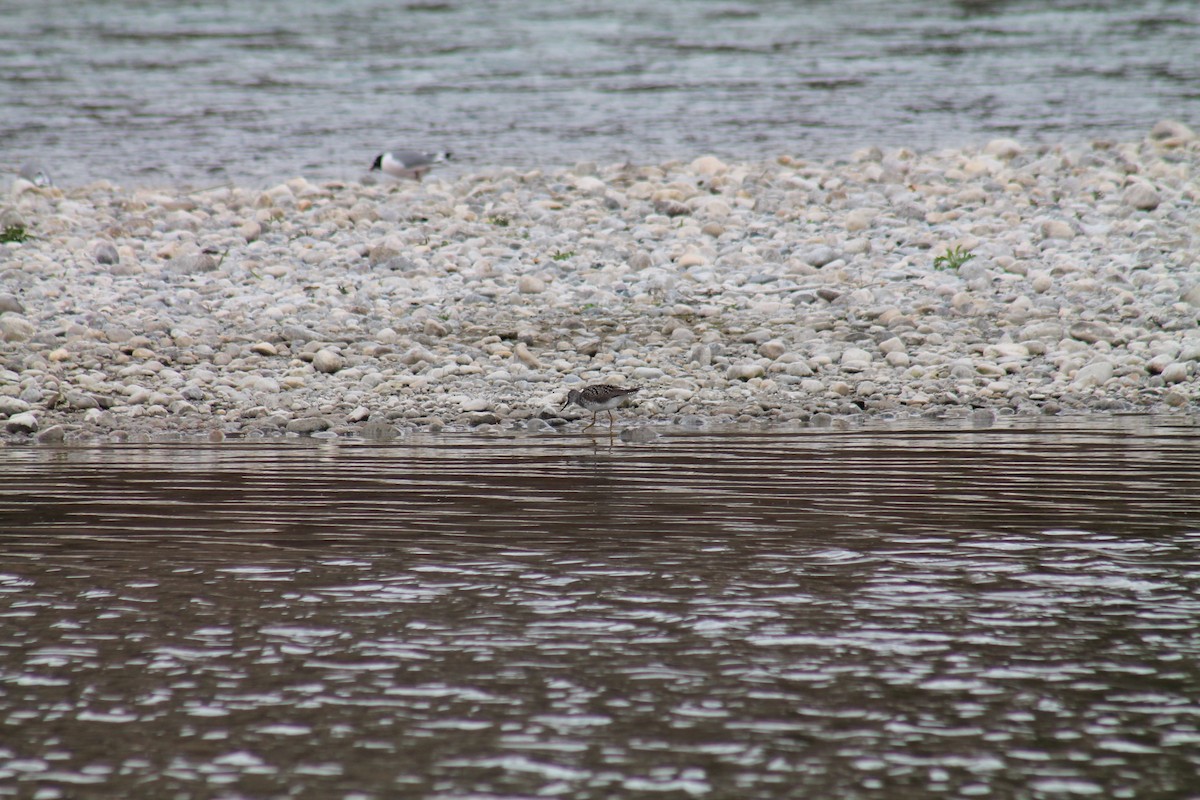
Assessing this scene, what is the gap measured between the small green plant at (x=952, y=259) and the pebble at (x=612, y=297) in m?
0.11

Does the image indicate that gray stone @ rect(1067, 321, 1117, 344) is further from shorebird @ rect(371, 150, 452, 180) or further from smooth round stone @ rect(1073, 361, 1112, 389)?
shorebird @ rect(371, 150, 452, 180)

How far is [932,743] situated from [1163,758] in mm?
760

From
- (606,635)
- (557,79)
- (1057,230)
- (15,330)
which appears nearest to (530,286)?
(15,330)

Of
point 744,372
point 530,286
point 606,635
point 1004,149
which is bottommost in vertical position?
point 606,635

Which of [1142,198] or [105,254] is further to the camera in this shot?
[1142,198]

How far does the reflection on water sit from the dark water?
16948 millimetres

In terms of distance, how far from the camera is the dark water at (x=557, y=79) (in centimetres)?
2820

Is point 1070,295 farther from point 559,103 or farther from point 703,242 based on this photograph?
point 559,103

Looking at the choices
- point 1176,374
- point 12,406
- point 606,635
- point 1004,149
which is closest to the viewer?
point 606,635

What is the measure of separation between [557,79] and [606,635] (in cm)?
3150

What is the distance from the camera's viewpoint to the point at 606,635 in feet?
20.3

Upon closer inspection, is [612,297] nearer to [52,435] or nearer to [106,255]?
[106,255]

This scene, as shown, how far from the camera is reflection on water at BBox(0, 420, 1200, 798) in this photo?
15.5 ft

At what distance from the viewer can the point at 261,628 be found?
6.38 m
